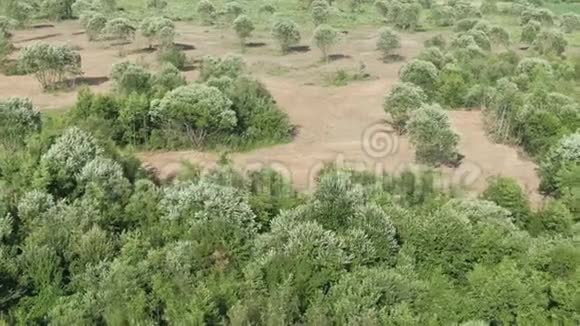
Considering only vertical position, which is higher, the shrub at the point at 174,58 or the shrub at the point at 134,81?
the shrub at the point at 134,81

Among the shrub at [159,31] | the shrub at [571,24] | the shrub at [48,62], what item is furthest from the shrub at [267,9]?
the shrub at [48,62]

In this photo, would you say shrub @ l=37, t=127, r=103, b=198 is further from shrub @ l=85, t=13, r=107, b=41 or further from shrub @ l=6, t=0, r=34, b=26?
shrub @ l=6, t=0, r=34, b=26

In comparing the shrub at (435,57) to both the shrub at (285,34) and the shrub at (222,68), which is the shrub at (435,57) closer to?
the shrub at (285,34)

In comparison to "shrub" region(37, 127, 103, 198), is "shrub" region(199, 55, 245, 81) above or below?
below

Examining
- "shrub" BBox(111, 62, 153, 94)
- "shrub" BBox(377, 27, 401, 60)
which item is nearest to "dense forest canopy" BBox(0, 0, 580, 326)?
"shrub" BBox(111, 62, 153, 94)

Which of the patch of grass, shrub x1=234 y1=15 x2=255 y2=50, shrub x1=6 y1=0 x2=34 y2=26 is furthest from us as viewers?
shrub x1=6 y1=0 x2=34 y2=26

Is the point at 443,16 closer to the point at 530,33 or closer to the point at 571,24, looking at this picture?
the point at 571,24
